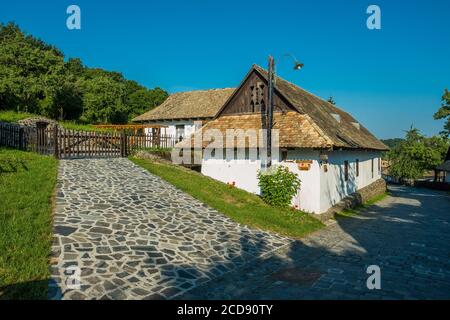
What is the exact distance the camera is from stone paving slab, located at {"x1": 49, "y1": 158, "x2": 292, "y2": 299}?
673 centimetres

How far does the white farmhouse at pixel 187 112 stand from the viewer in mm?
33625

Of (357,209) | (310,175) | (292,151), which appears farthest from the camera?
(357,209)

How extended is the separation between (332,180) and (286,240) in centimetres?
758

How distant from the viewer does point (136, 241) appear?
8867 millimetres

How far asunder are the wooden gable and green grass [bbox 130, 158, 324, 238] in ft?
16.9

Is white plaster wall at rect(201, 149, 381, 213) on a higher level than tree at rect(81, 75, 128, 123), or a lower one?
lower

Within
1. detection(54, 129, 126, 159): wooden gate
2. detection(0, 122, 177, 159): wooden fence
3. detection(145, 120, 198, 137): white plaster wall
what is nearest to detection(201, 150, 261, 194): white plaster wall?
detection(0, 122, 177, 159): wooden fence

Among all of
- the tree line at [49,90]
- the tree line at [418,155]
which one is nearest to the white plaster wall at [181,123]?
the tree line at [49,90]

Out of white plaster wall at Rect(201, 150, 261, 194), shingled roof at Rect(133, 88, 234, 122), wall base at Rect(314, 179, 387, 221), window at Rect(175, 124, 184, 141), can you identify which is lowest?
wall base at Rect(314, 179, 387, 221)

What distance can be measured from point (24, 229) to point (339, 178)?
611 inches

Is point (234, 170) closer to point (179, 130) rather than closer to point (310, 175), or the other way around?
point (310, 175)

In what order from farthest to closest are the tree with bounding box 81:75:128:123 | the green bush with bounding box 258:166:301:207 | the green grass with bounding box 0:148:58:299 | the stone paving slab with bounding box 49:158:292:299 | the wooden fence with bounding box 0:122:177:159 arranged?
the tree with bounding box 81:75:128:123
the wooden fence with bounding box 0:122:177:159
the green bush with bounding box 258:166:301:207
the stone paving slab with bounding box 49:158:292:299
the green grass with bounding box 0:148:58:299

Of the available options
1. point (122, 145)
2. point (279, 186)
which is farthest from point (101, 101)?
point (279, 186)

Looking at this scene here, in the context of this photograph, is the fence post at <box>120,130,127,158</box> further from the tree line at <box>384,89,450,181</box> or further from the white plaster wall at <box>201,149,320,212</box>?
the tree line at <box>384,89,450,181</box>
